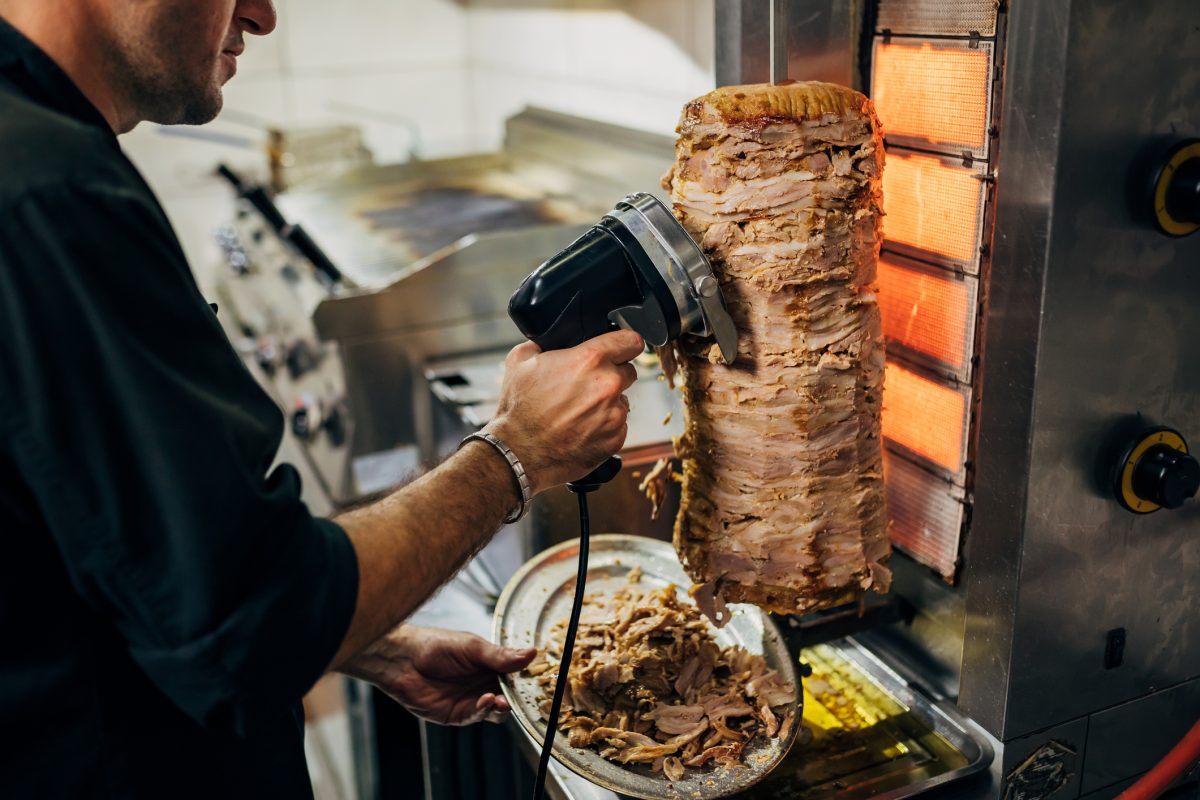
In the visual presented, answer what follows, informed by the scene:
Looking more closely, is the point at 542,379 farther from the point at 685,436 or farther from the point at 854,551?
the point at 854,551

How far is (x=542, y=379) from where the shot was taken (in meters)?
1.02

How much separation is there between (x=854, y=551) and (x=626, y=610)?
35 cm

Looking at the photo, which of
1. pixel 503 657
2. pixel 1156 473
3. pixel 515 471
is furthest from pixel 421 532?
pixel 1156 473

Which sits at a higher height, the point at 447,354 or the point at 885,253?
the point at 885,253

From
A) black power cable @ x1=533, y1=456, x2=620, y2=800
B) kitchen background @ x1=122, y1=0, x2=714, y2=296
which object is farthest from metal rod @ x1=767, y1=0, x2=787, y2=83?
kitchen background @ x1=122, y1=0, x2=714, y2=296

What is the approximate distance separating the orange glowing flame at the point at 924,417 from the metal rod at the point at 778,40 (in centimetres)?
37

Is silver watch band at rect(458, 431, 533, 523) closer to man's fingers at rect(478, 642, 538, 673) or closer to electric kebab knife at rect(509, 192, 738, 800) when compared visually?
electric kebab knife at rect(509, 192, 738, 800)

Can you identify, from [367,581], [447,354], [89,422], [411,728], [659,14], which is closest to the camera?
[89,422]

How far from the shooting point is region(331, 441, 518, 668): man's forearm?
849 mm

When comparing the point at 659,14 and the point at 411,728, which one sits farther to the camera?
the point at 659,14

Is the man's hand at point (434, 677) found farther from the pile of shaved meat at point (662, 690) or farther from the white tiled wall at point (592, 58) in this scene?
the white tiled wall at point (592, 58)

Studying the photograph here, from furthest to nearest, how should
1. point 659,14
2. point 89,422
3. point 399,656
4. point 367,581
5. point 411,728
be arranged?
point 659,14 → point 411,728 → point 399,656 → point 367,581 → point 89,422

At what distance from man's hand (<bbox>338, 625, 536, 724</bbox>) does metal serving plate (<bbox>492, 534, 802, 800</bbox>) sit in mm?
64

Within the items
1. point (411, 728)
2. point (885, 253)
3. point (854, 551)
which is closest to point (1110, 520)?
point (854, 551)
